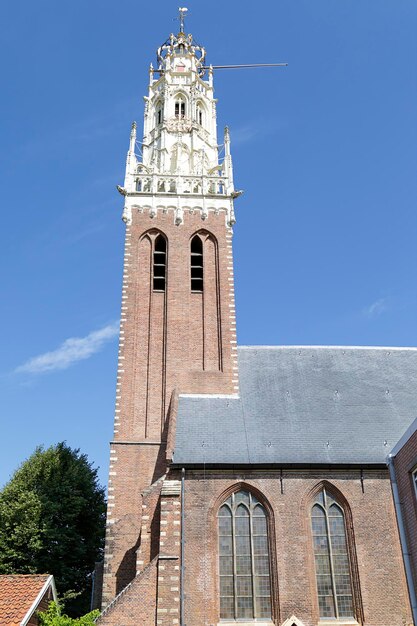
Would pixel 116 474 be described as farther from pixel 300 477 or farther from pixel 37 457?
pixel 37 457

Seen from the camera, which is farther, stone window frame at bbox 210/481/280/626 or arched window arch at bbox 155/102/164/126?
arched window arch at bbox 155/102/164/126

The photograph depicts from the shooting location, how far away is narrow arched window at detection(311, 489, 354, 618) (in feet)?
60.8

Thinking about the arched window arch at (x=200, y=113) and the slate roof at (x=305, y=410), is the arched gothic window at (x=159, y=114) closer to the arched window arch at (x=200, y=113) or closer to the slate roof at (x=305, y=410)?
the arched window arch at (x=200, y=113)

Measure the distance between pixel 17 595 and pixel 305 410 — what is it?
12.0 metres

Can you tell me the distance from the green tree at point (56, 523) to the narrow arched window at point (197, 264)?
499 inches

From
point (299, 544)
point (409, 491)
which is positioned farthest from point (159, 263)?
point (409, 491)

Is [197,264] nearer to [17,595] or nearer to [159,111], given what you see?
[159,111]

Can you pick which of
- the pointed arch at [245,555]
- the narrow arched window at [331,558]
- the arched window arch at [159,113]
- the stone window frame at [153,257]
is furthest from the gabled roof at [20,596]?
the arched window arch at [159,113]

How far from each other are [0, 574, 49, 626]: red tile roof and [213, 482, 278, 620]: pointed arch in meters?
5.55

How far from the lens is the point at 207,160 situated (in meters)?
32.0

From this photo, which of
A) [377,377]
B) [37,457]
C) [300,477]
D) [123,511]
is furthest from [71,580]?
[377,377]

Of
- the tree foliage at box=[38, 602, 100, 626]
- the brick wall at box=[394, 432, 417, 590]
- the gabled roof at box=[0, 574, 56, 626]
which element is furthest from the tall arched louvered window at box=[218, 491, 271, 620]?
the gabled roof at box=[0, 574, 56, 626]

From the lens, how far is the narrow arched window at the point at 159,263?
26.9 metres

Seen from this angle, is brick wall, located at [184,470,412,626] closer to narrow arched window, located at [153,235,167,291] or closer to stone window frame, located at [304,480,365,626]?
stone window frame, located at [304,480,365,626]
